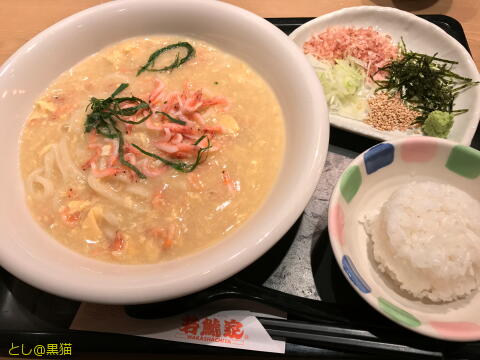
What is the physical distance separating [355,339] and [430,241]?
1.46 ft

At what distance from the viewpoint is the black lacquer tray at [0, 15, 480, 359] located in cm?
135

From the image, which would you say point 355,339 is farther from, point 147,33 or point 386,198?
point 147,33

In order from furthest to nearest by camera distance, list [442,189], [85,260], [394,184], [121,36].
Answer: [121,36] < [394,184] < [442,189] < [85,260]

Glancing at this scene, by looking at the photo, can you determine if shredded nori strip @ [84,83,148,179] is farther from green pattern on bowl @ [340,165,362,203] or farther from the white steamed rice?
the white steamed rice

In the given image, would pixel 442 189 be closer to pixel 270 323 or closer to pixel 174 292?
pixel 270 323

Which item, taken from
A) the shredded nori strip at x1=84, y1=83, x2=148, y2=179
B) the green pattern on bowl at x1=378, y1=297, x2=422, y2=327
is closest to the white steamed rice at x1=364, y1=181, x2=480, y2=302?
the green pattern on bowl at x1=378, y1=297, x2=422, y2=327

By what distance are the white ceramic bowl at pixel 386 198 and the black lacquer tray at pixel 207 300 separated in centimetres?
11

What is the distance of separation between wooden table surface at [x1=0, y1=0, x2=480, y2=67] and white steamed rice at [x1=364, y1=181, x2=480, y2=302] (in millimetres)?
1643

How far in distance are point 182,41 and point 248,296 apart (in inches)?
52.8

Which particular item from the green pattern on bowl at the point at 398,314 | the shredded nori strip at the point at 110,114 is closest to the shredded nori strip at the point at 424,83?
the green pattern on bowl at the point at 398,314

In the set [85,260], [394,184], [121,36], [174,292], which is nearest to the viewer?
[174,292]

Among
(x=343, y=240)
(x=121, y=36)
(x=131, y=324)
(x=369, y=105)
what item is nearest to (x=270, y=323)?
(x=343, y=240)

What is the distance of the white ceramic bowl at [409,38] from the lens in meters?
1.98

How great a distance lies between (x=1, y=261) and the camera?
4.00 feet
